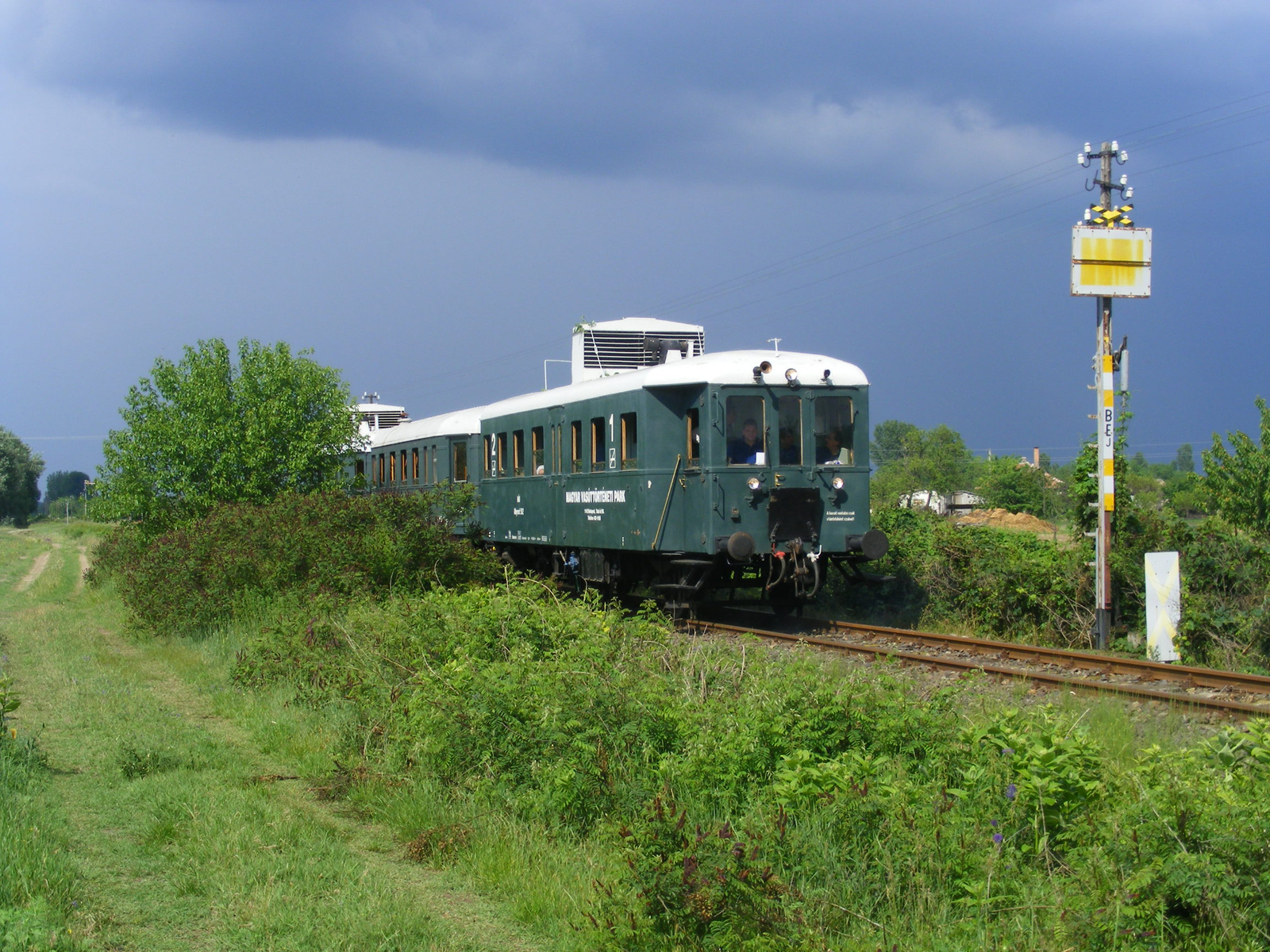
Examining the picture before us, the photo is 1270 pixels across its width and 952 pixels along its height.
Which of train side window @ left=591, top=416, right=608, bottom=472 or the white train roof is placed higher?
the white train roof

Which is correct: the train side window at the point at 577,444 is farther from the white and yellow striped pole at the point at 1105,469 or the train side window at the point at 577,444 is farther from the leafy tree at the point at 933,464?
the leafy tree at the point at 933,464

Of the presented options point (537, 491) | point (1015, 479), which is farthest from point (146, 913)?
point (1015, 479)

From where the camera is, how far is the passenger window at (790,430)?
48.0ft

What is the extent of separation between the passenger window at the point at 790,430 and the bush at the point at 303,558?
4.23 meters

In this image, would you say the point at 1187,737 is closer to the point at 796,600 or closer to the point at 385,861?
the point at 385,861

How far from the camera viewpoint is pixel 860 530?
49.0 feet

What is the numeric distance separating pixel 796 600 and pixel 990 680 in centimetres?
491

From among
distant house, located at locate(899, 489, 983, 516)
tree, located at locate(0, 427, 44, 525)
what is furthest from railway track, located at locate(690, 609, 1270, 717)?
tree, located at locate(0, 427, 44, 525)

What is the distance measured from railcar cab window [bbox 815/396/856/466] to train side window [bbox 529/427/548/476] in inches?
212

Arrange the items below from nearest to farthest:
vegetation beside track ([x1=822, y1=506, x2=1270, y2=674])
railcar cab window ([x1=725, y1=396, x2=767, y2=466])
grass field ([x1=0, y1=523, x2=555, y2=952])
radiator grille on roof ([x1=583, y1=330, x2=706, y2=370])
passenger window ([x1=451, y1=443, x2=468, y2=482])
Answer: grass field ([x1=0, y1=523, x2=555, y2=952]) → vegetation beside track ([x1=822, y1=506, x2=1270, y2=674]) → railcar cab window ([x1=725, y1=396, x2=767, y2=466]) → passenger window ([x1=451, y1=443, x2=468, y2=482]) → radiator grille on roof ([x1=583, y1=330, x2=706, y2=370])

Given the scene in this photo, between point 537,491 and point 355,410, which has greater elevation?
point 355,410

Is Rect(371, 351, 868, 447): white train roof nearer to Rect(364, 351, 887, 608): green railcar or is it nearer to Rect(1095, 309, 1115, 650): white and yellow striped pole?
Rect(364, 351, 887, 608): green railcar

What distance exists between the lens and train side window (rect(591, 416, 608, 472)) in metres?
16.2

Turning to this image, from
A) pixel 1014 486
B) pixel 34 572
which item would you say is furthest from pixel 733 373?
pixel 34 572
